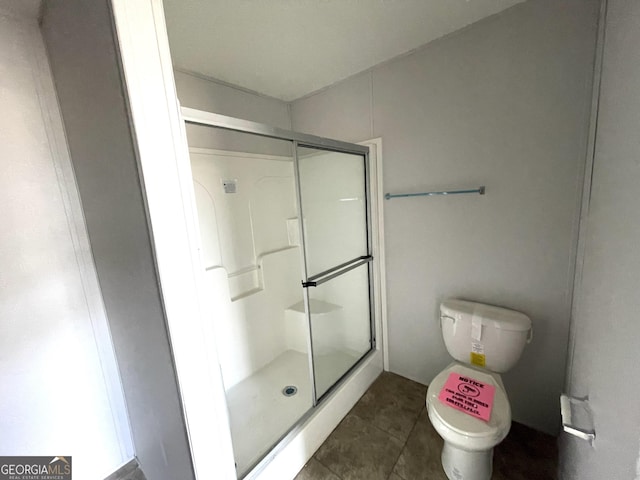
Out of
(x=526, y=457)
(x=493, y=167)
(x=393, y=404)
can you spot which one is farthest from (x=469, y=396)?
(x=493, y=167)

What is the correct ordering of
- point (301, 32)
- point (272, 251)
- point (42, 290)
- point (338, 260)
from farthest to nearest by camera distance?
1. point (272, 251)
2. point (338, 260)
3. point (301, 32)
4. point (42, 290)

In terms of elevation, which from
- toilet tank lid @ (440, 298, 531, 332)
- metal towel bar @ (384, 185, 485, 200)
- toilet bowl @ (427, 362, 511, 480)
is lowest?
toilet bowl @ (427, 362, 511, 480)

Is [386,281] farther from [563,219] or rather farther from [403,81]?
[403,81]

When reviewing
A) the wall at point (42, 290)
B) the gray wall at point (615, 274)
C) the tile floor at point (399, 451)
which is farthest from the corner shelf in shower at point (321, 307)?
the gray wall at point (615, 274)

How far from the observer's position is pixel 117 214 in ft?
3.03

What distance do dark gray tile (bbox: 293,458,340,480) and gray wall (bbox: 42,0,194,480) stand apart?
0.69 metres

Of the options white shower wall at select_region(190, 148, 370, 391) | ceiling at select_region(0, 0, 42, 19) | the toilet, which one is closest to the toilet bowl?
the toilet

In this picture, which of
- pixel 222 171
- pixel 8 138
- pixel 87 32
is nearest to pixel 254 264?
pixel 222 171

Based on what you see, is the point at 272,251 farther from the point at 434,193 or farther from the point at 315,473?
the point at 315,473

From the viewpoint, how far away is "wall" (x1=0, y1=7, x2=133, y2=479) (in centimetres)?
111

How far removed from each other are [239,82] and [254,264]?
138 cm

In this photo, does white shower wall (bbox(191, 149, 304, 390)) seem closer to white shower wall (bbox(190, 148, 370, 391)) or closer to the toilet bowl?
white shower wall (bbox(190, 148, 370, 391))

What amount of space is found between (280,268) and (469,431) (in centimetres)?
163

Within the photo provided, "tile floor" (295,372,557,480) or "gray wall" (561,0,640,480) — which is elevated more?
"gray wall" (561,0,640,480)
